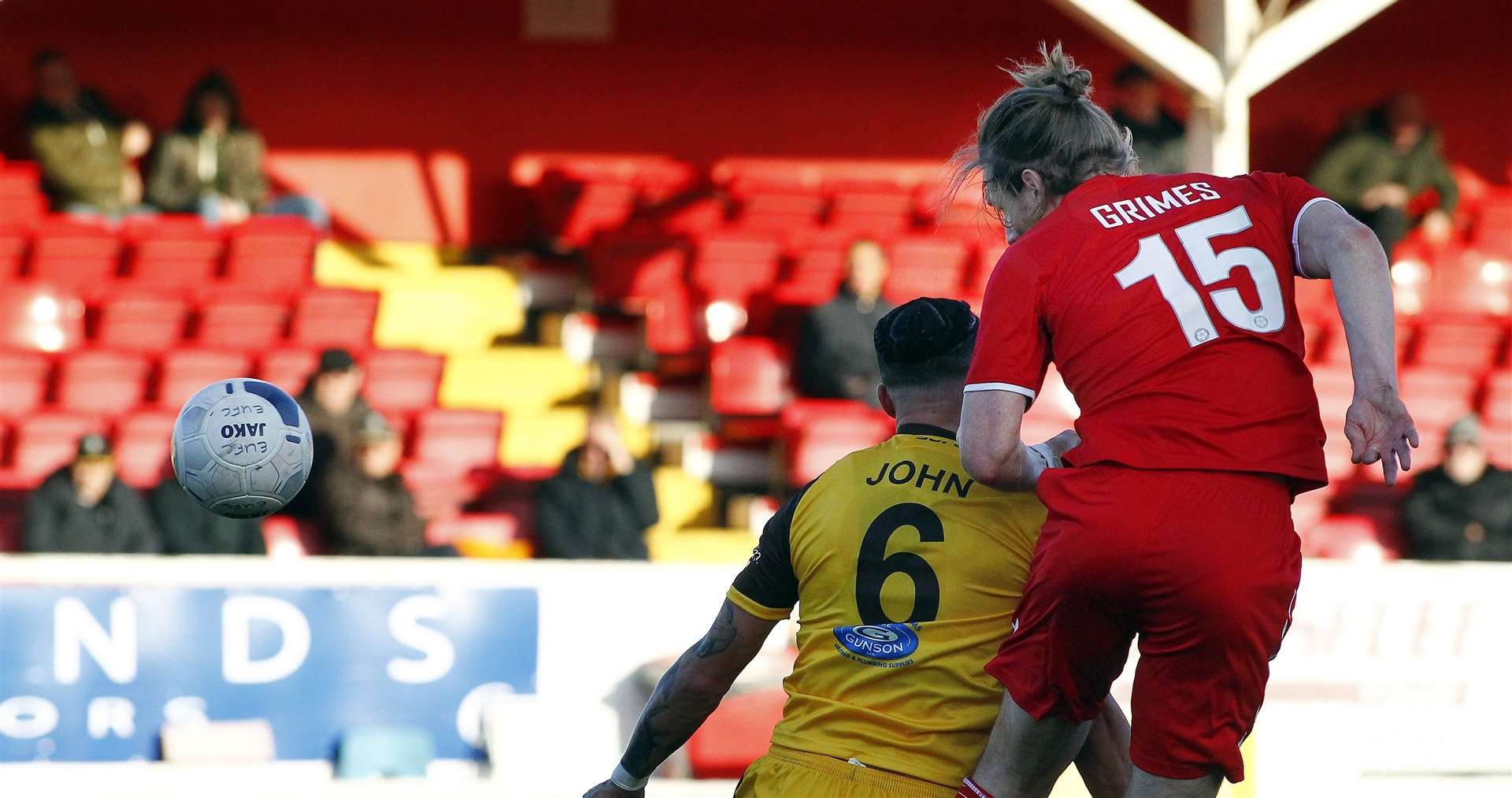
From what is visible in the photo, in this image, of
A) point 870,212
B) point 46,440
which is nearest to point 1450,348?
point 870,212

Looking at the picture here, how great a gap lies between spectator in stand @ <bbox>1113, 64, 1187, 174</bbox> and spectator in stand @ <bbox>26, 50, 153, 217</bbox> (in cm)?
603

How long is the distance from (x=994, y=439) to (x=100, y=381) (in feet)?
25.1

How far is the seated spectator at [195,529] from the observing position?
763 centimetres

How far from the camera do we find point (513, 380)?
10289 mm

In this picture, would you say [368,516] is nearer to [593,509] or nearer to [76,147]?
[593,509]

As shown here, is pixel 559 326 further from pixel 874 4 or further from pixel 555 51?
pixel 874 4

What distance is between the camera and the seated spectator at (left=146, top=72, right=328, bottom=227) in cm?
1087

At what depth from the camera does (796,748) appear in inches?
114

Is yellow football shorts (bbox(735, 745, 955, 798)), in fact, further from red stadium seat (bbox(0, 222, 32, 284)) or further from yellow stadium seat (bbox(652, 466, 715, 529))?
red stadium seat (bbox(0, 222, 32, 284))

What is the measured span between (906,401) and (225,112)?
29.0ft

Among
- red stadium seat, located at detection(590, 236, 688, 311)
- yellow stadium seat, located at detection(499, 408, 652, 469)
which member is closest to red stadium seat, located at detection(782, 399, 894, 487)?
yellow stadium seat, located at detection(499, 408, 652, 469)

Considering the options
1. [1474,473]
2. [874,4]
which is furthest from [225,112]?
[1474,473]

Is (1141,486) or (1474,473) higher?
(1141,486)

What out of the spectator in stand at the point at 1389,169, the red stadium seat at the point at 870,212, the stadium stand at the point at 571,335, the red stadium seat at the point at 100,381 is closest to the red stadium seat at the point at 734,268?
the stadium stand at the point at 571,335
